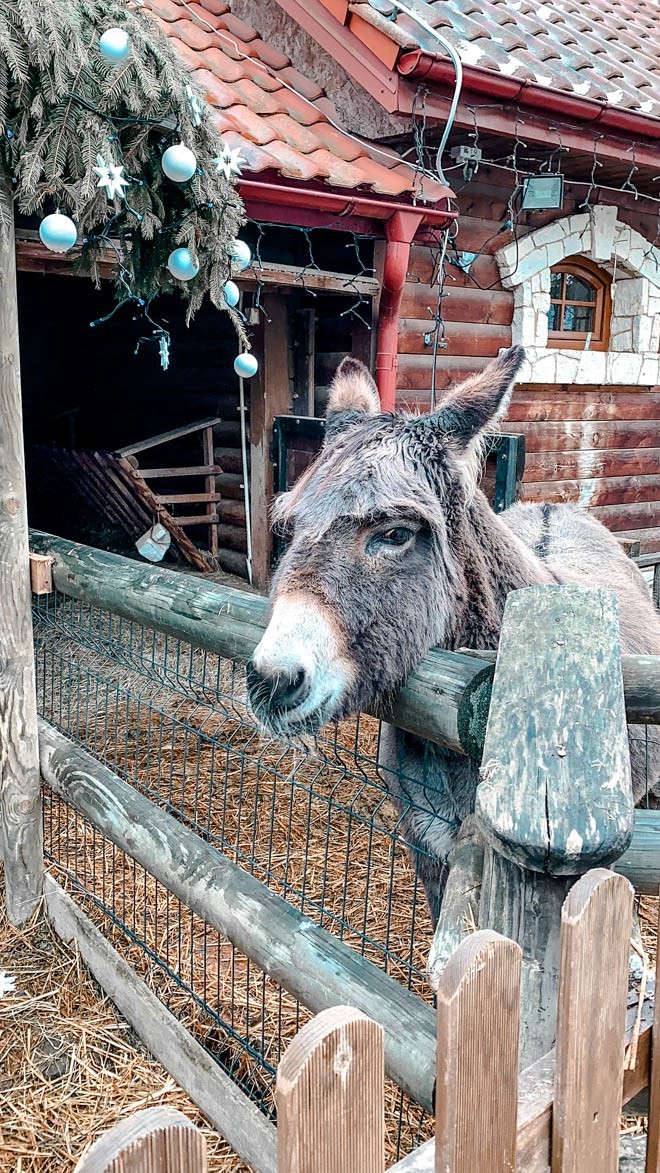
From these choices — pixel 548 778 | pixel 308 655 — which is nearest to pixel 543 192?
pixel 308 655

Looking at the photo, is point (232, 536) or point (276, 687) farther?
point (232, 536)

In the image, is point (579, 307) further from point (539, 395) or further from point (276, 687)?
point (276, 687)

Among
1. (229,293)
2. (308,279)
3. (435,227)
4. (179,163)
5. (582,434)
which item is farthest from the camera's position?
(582,434)

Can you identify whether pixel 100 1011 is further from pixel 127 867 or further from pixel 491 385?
pixel 491 385

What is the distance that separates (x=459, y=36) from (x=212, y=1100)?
654 centimetres

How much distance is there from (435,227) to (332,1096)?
18.3 feet

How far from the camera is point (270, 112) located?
556cm

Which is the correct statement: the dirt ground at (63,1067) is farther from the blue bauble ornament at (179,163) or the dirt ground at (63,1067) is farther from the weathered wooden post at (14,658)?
the blue bauble ornament at (179,163)

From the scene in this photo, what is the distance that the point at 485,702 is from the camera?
138 centimetres

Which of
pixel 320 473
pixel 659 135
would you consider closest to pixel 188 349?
pixel 659 135

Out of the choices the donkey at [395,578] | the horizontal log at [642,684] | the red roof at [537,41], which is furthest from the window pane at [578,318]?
the horizontal log at [642,684]

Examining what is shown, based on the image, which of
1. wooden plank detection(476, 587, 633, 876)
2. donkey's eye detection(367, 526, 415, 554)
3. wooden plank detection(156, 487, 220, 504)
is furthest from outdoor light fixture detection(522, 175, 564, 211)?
wooden plank detection(476, 587, 633, 876)

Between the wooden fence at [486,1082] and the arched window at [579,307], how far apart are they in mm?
6844

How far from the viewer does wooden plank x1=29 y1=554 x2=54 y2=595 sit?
293 cm
